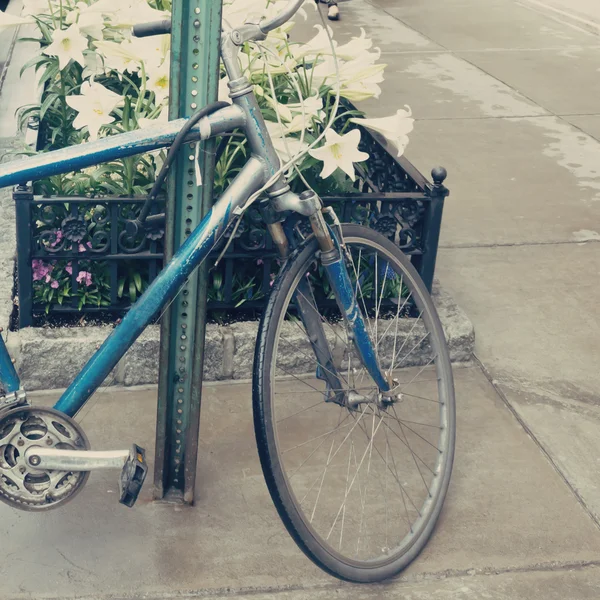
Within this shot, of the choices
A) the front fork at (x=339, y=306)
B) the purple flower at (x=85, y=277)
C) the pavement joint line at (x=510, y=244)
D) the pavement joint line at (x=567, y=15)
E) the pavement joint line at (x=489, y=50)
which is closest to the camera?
the front fork at (x=339, y=306)

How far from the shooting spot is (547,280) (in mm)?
4559

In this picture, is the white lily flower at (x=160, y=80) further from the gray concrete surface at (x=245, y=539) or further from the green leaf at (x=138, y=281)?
the gray concrete surface at (x=245, y=539)

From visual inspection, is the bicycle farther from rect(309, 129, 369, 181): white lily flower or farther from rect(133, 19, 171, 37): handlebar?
rect(309, 129, 369, 181): white lily flower

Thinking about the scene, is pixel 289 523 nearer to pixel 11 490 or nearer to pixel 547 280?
pixel 11 490

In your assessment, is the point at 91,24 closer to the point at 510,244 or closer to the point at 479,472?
the point at 479,472

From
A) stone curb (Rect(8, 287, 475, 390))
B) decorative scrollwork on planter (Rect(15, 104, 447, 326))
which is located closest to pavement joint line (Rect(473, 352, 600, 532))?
stone curb (Rect(8, 287, 475, 390))

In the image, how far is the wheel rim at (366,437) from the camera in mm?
2877

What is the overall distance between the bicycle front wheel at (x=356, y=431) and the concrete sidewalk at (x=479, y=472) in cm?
11

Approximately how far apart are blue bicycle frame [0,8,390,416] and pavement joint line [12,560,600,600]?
537 millimetres

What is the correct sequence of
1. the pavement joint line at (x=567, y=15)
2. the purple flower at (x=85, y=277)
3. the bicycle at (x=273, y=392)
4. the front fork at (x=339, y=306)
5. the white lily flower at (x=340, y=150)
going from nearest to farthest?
the bicycle at (x=273, y=392)
the front fork at (x=339, y=306)
the white lily flower at (x=340, y=150)
the purple flower at (x=85, y=277)
the pavement joint line at (x=567, y=15)

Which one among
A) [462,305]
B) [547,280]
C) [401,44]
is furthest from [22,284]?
[401,44]

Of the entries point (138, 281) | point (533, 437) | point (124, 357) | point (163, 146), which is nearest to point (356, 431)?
point (533, 437)

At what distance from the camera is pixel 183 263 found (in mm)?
2514

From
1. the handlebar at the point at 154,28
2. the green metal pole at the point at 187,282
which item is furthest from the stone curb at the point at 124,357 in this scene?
the handlebar at the point at 154,28
